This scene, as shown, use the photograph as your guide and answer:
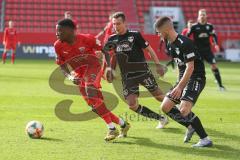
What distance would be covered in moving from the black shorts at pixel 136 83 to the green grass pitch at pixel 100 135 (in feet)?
2.30

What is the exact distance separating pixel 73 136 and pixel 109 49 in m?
1.57

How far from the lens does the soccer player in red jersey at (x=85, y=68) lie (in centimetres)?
827

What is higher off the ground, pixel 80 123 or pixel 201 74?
pixel 201 74

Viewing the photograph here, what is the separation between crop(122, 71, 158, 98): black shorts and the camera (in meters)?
8.95

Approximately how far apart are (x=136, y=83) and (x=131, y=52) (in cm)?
54

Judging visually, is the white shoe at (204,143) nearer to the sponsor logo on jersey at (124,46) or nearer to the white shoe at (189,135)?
the white shoe at (189,135)

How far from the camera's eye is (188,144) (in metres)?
7.96

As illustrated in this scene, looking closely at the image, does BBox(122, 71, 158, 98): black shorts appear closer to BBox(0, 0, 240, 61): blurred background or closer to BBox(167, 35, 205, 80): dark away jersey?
BBox(167, 35, 205, 80): dark away jersey

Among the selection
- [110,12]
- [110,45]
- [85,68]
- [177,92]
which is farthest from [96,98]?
[110,12]

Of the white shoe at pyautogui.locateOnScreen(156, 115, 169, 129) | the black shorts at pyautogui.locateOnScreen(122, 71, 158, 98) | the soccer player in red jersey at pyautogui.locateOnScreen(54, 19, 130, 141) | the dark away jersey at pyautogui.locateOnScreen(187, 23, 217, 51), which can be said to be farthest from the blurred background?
the soccer player in red jersey at pyautogui.locateOnScreen(54, 19, 130, 141)

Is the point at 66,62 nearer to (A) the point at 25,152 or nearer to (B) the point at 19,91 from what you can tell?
(A) the point at 25,152

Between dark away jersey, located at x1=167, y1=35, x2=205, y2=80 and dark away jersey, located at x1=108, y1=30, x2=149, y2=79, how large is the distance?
1.20 metres

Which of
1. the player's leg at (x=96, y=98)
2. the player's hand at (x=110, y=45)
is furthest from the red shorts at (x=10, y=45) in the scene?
the player's leg at (x=96, y=98)

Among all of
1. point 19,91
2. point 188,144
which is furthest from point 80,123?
point 19,91
